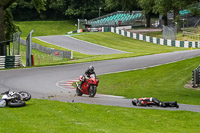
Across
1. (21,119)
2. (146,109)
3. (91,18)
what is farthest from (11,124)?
(91,18)

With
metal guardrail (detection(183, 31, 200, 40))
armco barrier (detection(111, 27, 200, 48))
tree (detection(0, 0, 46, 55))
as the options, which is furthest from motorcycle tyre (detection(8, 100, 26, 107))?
metal guardrail (detection(183, 31, 200, 40))

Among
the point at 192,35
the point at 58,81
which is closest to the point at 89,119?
the point at 58,81

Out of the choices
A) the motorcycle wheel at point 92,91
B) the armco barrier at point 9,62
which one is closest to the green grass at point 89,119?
the motorcycle wheel at point 92,91

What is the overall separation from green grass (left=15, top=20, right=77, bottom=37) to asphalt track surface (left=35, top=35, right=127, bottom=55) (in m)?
24.0

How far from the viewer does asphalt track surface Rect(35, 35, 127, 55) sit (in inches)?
2122

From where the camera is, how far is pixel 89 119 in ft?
36.9

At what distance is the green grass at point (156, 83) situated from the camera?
19.2m

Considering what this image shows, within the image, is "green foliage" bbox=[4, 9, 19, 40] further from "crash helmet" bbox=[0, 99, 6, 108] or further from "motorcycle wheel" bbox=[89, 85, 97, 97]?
"crash helmet" bbox=[0, 99, 6, 108]

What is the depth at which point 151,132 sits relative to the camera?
9664mm

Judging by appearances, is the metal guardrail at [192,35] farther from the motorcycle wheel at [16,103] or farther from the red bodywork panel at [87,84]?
the motorcycle wheel at [16,103]

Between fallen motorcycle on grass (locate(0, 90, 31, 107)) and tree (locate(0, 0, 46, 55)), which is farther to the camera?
tree (locate(0, 0, 46, 55))

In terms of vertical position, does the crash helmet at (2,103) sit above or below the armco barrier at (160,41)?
below

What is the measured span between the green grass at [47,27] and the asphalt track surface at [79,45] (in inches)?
943

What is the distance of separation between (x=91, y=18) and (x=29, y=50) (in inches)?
2753
